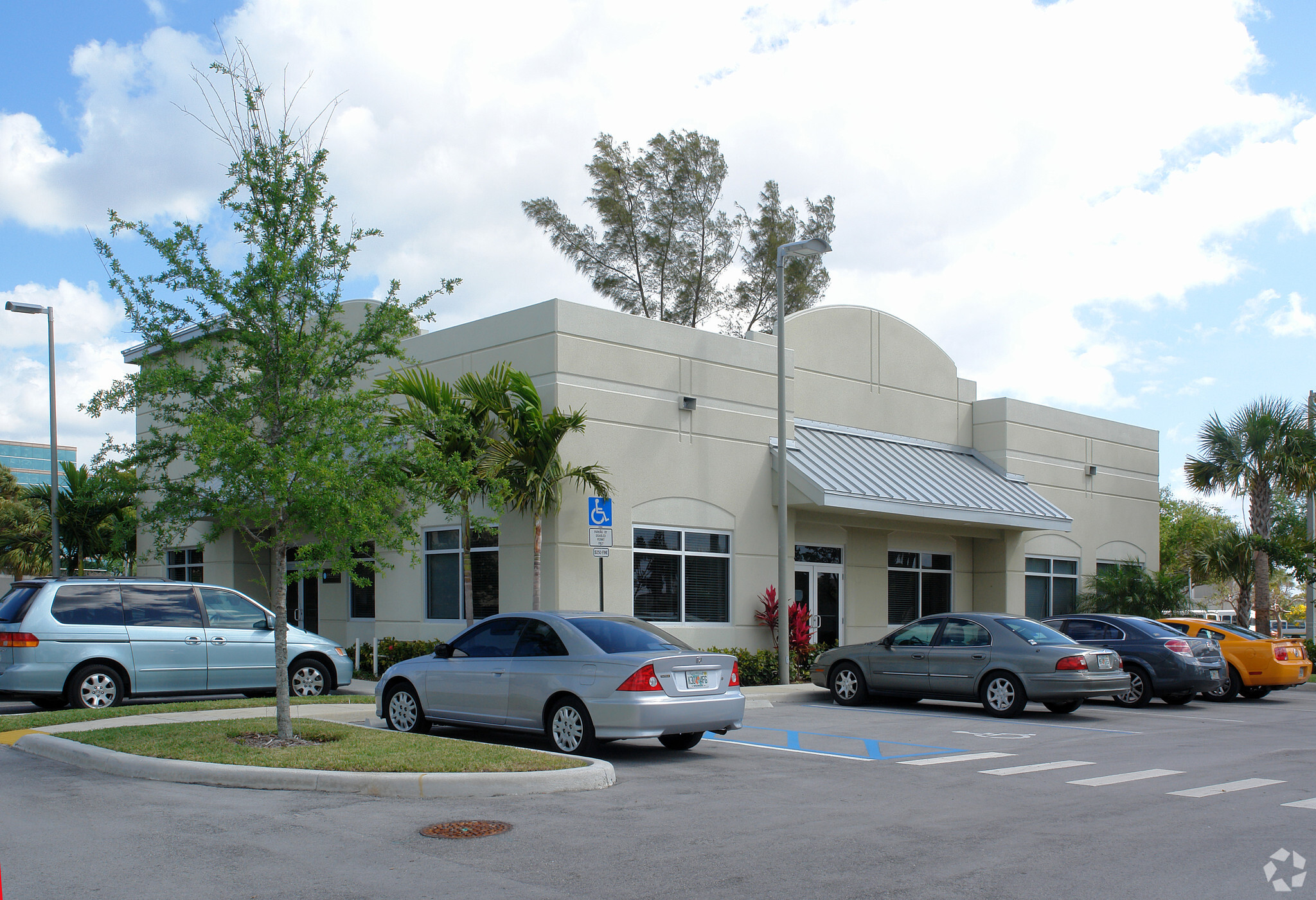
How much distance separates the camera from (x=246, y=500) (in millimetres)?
10586

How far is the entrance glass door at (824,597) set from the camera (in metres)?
22.1

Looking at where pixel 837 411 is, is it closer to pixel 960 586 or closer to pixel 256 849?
pixel 960 586

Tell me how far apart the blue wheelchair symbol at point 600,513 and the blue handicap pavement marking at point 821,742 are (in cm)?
363

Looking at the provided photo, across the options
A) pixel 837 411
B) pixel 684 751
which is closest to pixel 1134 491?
pixel 837 411

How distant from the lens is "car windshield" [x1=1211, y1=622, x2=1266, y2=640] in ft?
63.4

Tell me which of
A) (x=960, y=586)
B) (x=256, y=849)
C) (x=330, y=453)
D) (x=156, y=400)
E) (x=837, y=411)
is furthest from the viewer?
(x=960, y=586)

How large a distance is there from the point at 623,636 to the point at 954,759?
3.61 meters

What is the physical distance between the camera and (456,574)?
19.7 metres

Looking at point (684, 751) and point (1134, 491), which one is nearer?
point (684, 751)

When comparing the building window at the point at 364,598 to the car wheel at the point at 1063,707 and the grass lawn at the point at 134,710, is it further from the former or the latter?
the car wheel at the point at 1063,707

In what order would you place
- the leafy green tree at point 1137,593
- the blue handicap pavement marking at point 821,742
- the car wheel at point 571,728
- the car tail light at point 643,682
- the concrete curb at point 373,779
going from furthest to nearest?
the leafy green tree at point 1137,593, the blue handicap pavement marking at point 821,742, the car wheel at point 571,728, the car tail light at point 643,682, the concrete curb at point 373,779

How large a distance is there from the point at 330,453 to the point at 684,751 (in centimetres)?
479

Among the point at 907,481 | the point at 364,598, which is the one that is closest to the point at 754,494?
the point at 907,481

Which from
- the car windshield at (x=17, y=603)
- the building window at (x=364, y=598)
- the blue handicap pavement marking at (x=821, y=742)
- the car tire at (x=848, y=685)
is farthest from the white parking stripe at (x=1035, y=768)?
the building window at (x=364, y=598)
